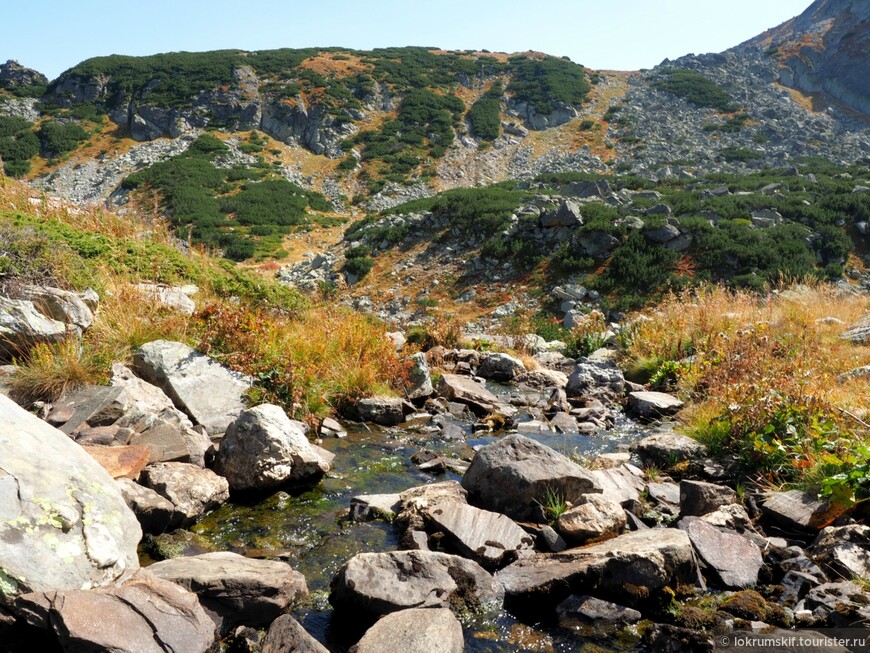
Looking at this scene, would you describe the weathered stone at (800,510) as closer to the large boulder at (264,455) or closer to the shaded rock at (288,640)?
the shaded rock at (288,640)

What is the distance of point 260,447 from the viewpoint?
16.5ft

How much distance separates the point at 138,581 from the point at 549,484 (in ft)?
9.91

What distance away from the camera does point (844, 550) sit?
149 inches

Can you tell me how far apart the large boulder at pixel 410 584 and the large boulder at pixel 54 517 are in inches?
49.9

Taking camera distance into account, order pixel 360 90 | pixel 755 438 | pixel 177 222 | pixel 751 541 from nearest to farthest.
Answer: pixel 751 541 → pixel 755 438 → pixel 177 222 → pixel 360 90

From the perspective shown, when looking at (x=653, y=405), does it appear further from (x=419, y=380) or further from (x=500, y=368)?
(x=419, y=380)

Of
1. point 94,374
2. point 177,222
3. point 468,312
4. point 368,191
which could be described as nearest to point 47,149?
point 177,222

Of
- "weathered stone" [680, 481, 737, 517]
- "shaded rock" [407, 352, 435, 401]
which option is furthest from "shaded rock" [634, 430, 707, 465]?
"shaded rock" [407, 352, 435, 401]

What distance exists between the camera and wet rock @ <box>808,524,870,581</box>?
3652 mm

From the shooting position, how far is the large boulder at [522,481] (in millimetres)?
4746

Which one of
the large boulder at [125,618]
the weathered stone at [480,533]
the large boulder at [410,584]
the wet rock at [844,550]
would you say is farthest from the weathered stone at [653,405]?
the large boulder at [125,618]

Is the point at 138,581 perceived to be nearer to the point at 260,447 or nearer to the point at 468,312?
the point at 260,447

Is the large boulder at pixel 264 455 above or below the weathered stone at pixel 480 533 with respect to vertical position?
above

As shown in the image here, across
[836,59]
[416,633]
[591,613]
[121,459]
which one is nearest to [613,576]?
[591,613]
